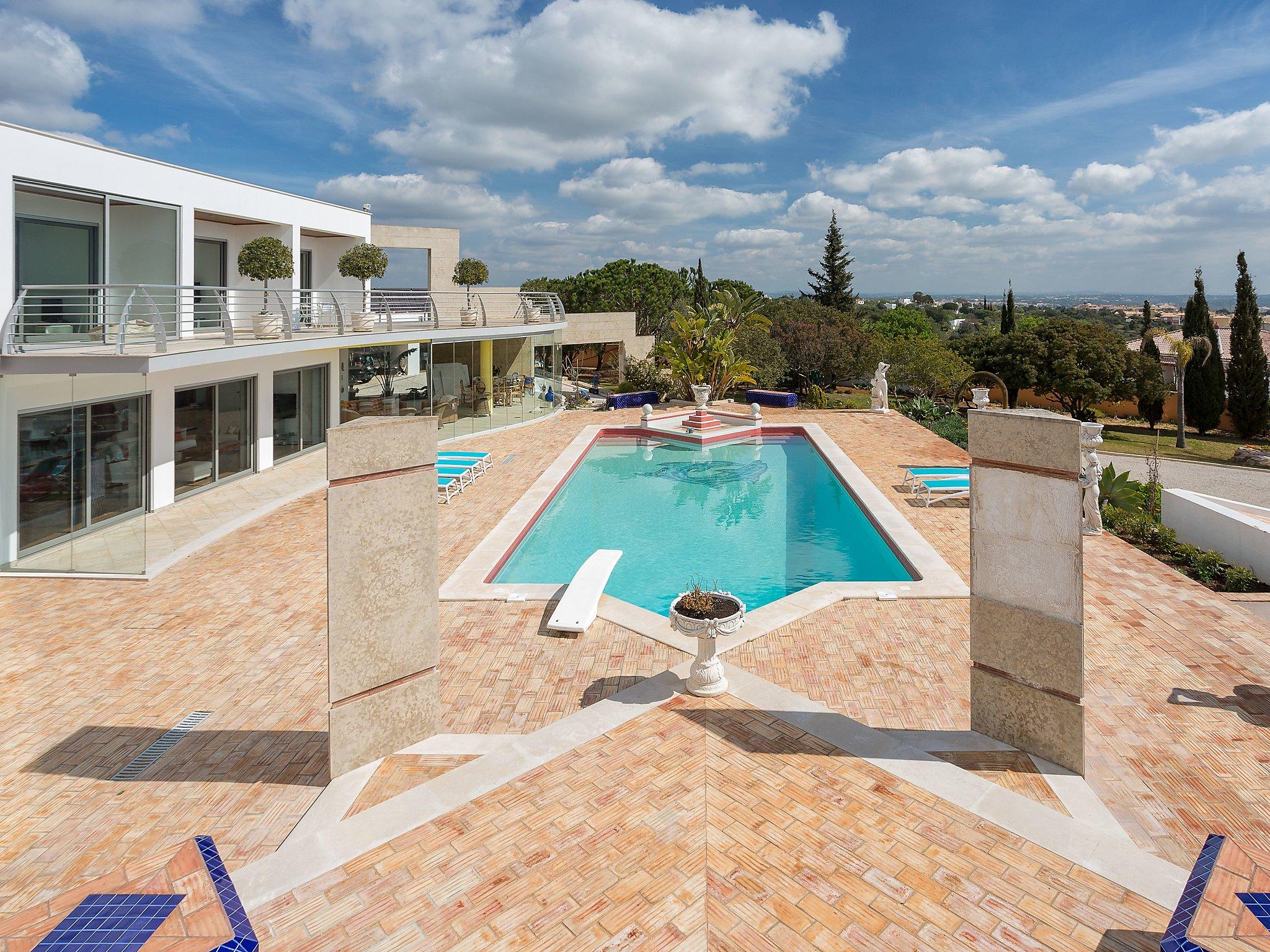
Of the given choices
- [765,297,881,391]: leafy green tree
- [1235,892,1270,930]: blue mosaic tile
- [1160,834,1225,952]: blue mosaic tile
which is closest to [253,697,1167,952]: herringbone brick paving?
[1160,834,1225,952]: blue mosaic tile

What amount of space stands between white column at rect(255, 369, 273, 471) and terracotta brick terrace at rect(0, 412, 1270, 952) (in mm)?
6875

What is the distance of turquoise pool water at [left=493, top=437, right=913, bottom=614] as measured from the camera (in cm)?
1184

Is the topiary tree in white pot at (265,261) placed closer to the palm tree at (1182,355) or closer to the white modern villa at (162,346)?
the white modern villa at (162,346)

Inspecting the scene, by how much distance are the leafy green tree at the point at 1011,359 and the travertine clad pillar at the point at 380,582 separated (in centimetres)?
4001

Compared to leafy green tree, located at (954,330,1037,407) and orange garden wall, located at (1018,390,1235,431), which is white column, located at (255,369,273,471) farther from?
orange garden wall, located at (1018,390,1235,431)

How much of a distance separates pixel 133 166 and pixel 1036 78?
90.2 ft

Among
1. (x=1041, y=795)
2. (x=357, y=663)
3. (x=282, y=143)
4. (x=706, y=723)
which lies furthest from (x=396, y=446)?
(x=282, y=143)

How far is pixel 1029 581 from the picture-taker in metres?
5.71

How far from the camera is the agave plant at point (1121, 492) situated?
14.4 m

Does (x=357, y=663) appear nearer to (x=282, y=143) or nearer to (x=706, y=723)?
A: (x=706, y=723)

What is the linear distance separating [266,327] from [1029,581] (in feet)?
49.2

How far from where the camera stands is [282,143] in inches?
1531

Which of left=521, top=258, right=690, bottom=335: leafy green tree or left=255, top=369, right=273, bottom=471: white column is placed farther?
left=521, top=258, right=690, bottom=335: leafy green tree

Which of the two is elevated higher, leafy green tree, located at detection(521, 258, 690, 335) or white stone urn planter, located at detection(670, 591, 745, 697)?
leafy green tree, located at detection(521, 258, 690, 335)
